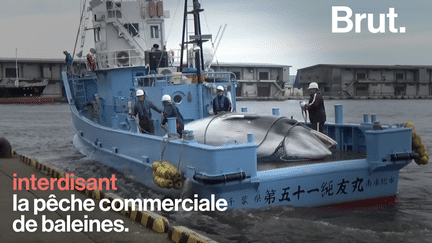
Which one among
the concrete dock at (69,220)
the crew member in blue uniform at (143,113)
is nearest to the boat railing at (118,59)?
the crew member in blue uniform at (143,113)

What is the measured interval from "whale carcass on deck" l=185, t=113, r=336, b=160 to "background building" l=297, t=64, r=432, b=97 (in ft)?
190

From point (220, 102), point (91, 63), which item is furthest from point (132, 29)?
point (220, 102)

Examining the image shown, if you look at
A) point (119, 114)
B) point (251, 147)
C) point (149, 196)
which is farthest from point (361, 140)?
point (119, 114)

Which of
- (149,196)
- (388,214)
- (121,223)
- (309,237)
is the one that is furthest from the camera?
(149,196)

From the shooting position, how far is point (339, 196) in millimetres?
8867

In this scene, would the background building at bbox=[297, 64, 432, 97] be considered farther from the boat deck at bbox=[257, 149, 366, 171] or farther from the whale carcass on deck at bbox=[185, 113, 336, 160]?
the whale carcass on deck at bbox=[185, 113, 336, 160]

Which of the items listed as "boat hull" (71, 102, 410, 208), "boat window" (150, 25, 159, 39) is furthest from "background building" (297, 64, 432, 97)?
"boat hull" (71, 102, 410, 208)

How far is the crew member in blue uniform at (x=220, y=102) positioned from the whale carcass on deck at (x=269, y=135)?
2.05 meters

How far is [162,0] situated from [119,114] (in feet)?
14.7

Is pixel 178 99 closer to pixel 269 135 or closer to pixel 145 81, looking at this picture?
pixel 145 81

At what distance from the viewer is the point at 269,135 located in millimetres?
9320

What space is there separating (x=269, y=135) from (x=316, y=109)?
7.01 ft

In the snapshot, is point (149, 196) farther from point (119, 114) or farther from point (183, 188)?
point (119, 114)

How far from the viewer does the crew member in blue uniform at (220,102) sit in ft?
39.1
